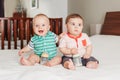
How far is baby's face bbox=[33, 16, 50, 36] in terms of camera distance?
1.23m

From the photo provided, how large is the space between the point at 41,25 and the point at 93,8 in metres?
1.94

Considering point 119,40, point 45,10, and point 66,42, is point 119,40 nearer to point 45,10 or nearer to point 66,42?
point 66,42

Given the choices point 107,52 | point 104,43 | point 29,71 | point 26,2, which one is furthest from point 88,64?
point 26,2

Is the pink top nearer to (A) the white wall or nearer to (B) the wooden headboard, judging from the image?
(B) the wooden headboard

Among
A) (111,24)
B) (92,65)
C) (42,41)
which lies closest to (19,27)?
(111,24)

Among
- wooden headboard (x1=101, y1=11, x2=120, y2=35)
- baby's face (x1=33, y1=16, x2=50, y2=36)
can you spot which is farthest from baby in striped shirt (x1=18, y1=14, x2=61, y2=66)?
Answer: wooden headboard (x1=101, y1=11, x2=120, y2=35)

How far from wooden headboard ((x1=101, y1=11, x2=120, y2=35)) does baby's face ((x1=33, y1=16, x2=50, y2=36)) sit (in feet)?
4.71

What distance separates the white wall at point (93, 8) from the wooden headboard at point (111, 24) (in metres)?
0.11

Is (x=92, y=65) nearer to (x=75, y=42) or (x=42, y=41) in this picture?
(x=75, y=42)

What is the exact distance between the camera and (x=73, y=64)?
44.8 inches

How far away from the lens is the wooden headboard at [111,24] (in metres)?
2.56

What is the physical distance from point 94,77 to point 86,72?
3.3 inches

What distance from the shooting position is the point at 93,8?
121 inches

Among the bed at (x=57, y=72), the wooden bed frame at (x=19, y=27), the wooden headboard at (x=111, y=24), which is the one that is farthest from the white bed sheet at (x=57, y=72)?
the wooden headboard at (x=111, y=24)
